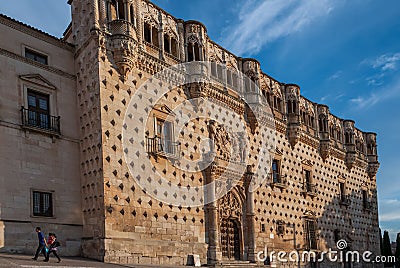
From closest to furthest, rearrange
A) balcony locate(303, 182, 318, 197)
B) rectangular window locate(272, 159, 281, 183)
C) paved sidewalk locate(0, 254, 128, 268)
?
1. paved sidewalk locate(0, 254, 128, 268)
2. rectangular window locate(272, 159, 281, 183)
3. balcony locate(303, 182, 318, 197)

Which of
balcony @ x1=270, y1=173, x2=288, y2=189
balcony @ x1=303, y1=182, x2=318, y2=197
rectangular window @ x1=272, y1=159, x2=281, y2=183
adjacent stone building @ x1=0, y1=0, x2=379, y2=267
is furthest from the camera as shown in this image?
balcony @ x1=303, y1=182, x2=318, y2=197

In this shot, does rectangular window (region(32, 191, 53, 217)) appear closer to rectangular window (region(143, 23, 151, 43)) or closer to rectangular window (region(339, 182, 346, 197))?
rectangular window (region(143, 23, 151, 43))

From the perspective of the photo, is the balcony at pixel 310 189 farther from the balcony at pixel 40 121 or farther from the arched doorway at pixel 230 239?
the balcony at pixel 40 121

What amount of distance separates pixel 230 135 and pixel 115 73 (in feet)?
27.2

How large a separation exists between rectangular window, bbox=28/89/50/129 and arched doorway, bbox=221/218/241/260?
1012 cm

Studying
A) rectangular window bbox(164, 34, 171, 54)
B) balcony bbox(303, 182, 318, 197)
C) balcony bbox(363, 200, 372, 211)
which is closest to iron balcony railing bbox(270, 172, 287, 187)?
balcony bbox(303, 182, 318, 197)

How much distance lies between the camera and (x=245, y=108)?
2834 centimetres

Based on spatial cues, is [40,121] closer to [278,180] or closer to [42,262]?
[42,262]

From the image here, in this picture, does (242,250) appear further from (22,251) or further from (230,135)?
(22,251)

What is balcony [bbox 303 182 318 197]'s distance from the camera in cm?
3269

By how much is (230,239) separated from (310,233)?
8840 millimetres

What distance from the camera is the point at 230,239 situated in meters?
25.3

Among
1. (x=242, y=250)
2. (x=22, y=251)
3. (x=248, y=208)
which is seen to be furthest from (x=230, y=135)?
(x=22, y=251)

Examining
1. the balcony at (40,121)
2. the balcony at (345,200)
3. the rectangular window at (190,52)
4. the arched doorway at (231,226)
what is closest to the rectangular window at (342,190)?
the balcony at (345,200)
